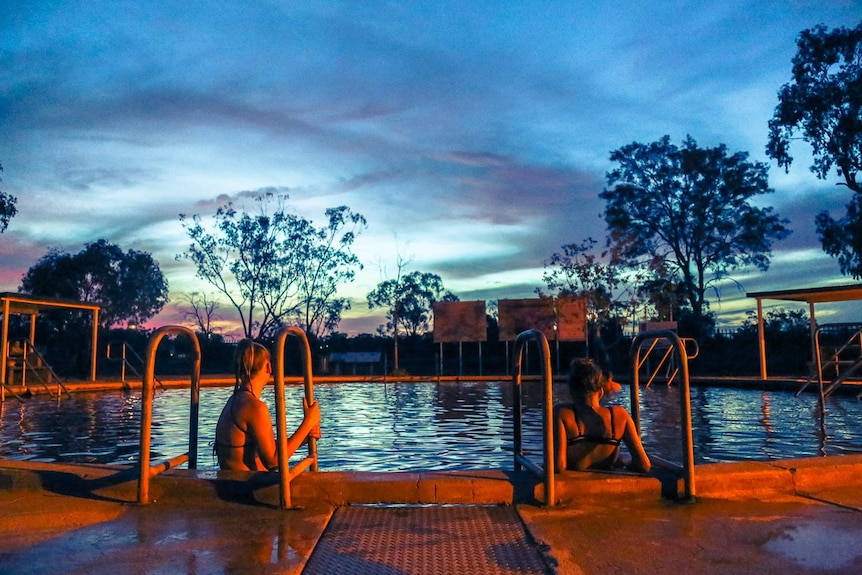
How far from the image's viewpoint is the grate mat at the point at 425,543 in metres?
2.84

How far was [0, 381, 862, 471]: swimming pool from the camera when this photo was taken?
723 cm

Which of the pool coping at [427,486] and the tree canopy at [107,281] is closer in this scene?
the pool coping at [427,486]

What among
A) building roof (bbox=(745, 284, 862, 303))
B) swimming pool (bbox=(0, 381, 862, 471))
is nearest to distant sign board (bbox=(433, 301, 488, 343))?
building roof (bbox=(745, 284, 862, 303))

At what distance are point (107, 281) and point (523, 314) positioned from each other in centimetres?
3118

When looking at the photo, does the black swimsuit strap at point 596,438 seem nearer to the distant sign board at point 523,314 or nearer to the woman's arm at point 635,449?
the woman's arm at point 635,449

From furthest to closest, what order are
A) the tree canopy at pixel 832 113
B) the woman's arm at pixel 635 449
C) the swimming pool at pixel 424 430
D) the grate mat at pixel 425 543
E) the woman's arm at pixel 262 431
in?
the tree canopy at pixel 832 113 → the swimming pool at pixel 424 430 → the woman's arm at pixel 635 449 → the woman's arm at pixel 262 431 → the grate mat at pixel 425 543

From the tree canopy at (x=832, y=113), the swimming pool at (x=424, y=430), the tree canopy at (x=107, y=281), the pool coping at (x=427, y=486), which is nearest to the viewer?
the pool coping at (x=427, y=486)

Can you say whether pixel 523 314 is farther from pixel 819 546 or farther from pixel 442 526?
pixel 819 546

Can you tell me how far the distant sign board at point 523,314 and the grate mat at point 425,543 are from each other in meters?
24.8

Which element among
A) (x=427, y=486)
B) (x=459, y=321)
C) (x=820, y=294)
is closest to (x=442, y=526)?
(x=427, y=486)

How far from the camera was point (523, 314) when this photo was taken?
28562mm

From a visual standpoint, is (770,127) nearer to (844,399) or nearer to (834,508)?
(844,399)

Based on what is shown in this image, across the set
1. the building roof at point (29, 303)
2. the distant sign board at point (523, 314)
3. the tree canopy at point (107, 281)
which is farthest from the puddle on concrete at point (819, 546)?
the tree canopy at point (107, 281)

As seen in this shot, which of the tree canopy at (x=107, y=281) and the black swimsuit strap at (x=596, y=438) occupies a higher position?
the tree canopy at (x=107, y=281)
